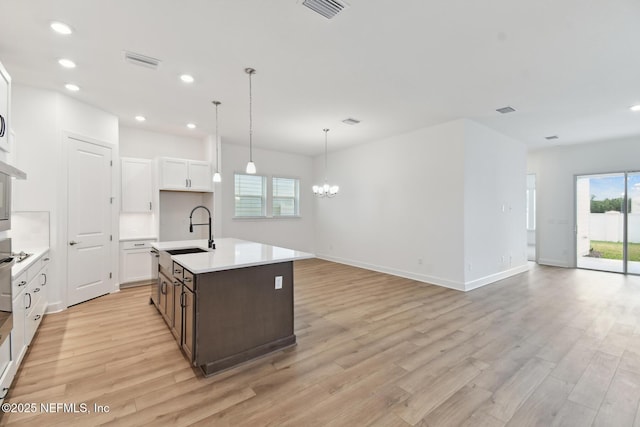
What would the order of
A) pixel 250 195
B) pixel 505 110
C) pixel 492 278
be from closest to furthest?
pixel 505 110 < pixel 492 278 < pixel 250 195

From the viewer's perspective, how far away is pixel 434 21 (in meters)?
2.43

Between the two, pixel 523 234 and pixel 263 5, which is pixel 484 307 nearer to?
pixel 523 234

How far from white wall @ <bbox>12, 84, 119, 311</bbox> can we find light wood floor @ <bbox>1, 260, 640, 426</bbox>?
826mm

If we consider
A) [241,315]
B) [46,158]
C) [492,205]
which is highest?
[46,158]

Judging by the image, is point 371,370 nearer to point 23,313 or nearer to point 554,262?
point 23,313

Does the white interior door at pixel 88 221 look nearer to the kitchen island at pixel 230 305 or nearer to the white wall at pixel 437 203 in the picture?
the kitchen island at pixel 230 305

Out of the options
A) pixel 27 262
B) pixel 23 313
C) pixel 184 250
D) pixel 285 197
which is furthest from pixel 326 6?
pixel 285 197

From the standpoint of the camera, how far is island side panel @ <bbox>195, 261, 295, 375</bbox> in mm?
2398

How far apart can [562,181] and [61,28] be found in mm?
9518

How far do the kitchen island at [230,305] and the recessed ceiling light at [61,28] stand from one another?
2262mm

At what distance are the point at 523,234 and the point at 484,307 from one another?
137 inches

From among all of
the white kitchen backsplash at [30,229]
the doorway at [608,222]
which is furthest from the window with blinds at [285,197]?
the doorway at [608,222]

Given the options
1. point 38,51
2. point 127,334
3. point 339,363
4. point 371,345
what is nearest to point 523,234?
point 371,345

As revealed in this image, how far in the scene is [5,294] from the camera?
1.98m
